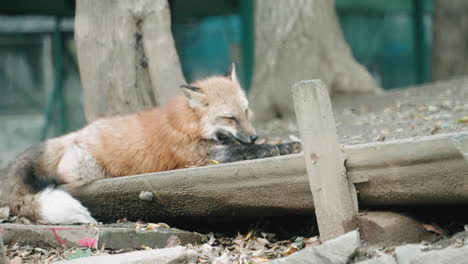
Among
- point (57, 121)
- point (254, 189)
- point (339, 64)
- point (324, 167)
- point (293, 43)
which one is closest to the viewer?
point (324, 167)

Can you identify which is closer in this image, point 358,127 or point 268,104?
point 358,127

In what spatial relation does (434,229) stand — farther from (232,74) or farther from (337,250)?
(232,74)

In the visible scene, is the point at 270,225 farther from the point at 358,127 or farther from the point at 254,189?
the point at 358,127

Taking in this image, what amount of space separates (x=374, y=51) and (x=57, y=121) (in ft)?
22.0

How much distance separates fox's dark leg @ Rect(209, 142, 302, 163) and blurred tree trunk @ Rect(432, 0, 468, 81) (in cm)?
904

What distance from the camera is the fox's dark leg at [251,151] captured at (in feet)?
15.7

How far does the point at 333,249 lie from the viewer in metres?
3.32

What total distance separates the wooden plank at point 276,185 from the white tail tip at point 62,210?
12cm

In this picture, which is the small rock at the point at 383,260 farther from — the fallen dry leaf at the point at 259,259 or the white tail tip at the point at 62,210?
the white tail tip at the point at 62,210

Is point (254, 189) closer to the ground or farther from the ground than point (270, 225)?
farther from the ground

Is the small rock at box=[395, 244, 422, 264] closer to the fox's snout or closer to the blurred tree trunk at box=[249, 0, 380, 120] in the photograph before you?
the fox's snout

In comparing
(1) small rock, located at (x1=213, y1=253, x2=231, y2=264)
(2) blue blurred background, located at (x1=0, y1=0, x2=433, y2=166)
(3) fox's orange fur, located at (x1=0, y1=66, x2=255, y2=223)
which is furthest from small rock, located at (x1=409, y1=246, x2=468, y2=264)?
(2) blue blurred background, located at (x1=0, y1=0, x2=433, y2=166)

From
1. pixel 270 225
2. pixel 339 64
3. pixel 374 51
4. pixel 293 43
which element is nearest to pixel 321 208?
pixel 270 225

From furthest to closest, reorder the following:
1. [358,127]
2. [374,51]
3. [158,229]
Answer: [374,51]
[358,127]
[158,229]
